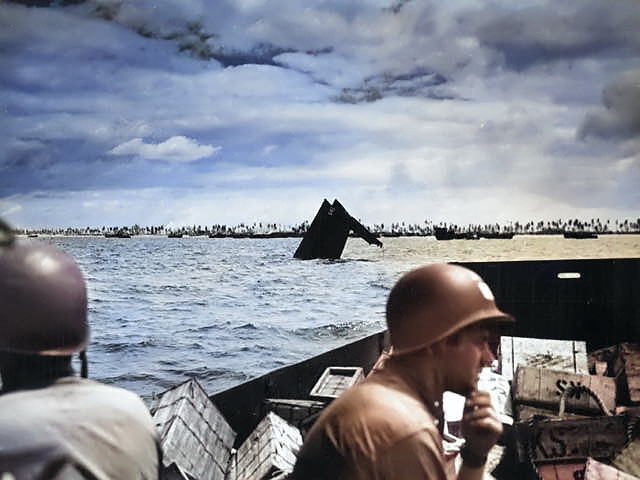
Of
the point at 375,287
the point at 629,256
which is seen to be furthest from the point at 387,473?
the point at 375,287

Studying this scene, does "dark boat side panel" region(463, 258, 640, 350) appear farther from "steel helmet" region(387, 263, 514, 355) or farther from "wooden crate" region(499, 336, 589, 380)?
"steel helmet" region(387, 263, 514, 355)

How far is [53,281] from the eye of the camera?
1679mm

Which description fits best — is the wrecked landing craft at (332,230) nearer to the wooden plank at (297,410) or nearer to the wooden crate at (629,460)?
the wooden plank at (297,410)

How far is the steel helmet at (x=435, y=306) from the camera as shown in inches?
65.1

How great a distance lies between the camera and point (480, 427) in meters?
1.65

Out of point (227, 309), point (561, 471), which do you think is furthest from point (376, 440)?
point (227, 309)

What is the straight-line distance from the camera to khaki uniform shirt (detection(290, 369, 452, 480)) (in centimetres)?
142

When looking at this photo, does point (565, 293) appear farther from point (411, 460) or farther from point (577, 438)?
point (411, 460)

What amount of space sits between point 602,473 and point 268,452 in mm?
1831

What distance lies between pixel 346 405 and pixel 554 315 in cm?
471

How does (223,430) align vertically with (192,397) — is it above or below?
below

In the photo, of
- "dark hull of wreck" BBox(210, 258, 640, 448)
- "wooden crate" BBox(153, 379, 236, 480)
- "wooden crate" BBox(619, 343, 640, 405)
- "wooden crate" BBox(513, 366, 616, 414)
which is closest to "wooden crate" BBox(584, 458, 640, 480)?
"wooden crate" BBox(513, 366, 616, 414)

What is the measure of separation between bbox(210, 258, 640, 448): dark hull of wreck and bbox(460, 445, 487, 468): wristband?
347cm

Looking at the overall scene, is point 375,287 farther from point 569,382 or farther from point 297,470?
point 297,470
